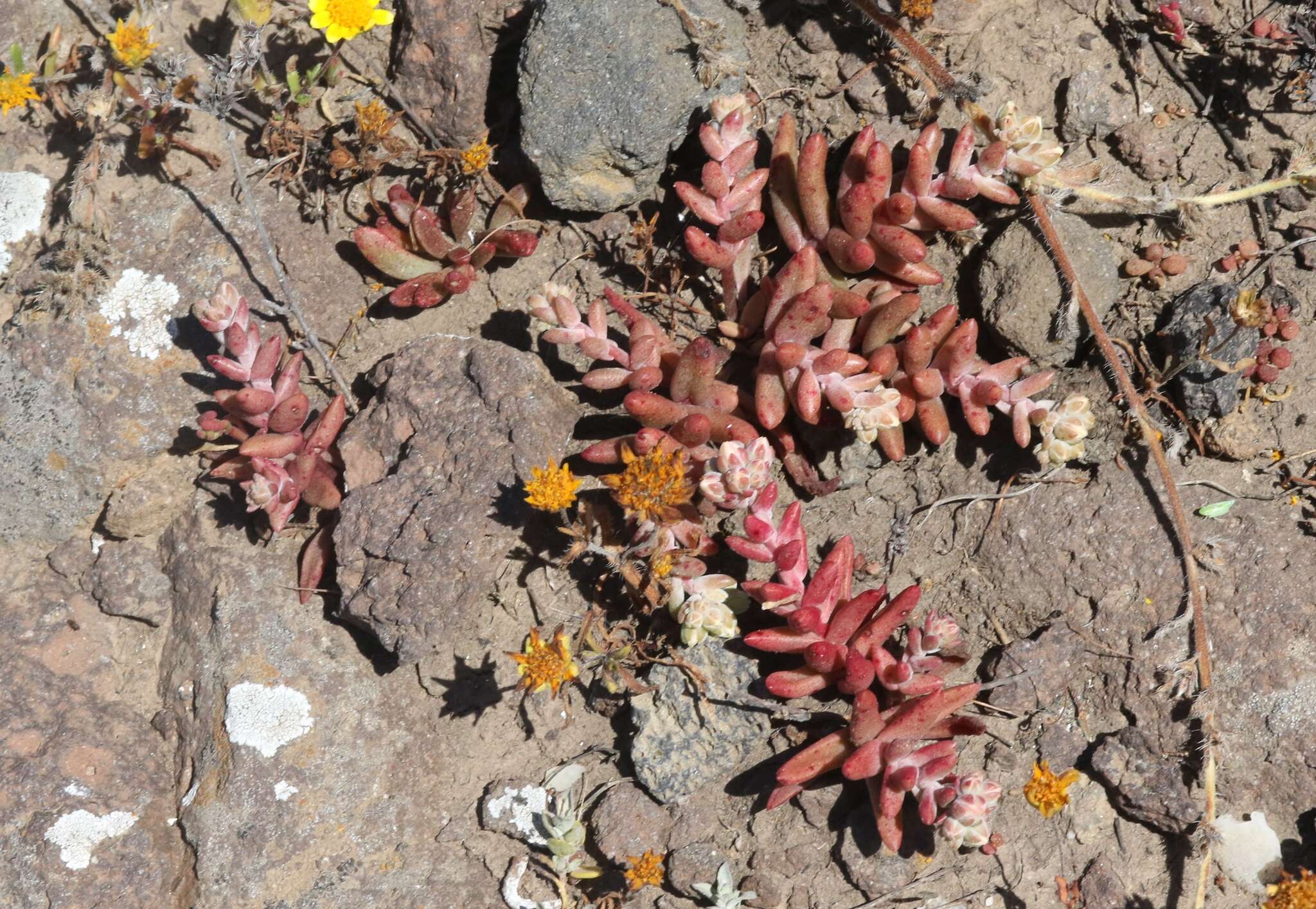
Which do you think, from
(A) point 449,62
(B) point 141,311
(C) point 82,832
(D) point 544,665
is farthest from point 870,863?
(B) point 141,311

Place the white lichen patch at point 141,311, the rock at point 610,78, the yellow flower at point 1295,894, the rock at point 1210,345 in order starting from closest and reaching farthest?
1. the yellow flower at point 1295,894
2. the rock at point 1210,345
3. the rock at point 610,78
4. the white lichen patch at point 141,311

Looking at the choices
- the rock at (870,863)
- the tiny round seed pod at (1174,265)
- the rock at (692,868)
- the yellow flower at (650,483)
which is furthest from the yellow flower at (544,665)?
the tiny round seed pod at (1174,265)

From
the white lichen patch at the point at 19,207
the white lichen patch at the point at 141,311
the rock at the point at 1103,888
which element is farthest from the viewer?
the white lichen patch at the point at 19,207

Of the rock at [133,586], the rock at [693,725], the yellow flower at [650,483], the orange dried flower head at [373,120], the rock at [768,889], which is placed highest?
the orange dried flower head at [373,120]

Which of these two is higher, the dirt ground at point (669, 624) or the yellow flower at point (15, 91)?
the yellow flower at point (15, 91)

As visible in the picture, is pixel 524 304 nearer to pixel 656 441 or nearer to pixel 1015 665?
pixel 656 441

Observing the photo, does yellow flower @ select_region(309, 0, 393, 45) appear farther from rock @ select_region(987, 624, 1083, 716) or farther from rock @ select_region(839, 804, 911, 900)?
rock @ select_region(839, 804, 911, 900)

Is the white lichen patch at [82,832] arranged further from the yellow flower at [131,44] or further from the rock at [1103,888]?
the rock at [1103,888]

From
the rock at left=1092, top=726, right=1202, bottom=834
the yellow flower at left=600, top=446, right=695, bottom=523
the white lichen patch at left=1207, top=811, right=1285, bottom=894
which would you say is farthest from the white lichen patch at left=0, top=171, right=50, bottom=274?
the white lichen patch at left=1207, top=811, right=1285, bottom=894
